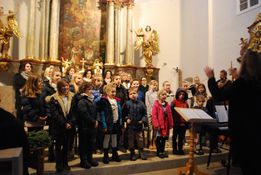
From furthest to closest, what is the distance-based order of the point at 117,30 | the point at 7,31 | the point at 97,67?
1. the point at 117,30
2. the point at 97,67
3. the point at 7,31

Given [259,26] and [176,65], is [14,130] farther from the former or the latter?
[176,65]

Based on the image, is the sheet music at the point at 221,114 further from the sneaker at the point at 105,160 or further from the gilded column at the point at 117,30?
the gilded column at the point at 117,30

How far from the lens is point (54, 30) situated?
404 inches

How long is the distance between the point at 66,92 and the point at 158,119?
2056mm

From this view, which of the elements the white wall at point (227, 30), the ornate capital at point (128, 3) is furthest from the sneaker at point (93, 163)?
the ornate capital at point (128, 3)

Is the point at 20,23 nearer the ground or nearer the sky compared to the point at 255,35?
nearer the sky

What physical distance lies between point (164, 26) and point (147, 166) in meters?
8.54

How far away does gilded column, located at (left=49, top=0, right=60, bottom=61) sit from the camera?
10.1 m

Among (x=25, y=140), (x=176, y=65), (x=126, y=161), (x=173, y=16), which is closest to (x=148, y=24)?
(x=173, y=16)

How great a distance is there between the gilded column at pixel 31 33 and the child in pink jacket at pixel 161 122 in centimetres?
555

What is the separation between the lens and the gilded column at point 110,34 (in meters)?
11.1

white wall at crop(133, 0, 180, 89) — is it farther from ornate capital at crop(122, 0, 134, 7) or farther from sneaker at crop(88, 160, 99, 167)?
sneaker at crop(88, 160, 99, 167)

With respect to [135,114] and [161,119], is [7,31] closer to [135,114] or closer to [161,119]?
[135,114]

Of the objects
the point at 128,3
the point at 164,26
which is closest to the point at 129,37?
the point at 128,3
